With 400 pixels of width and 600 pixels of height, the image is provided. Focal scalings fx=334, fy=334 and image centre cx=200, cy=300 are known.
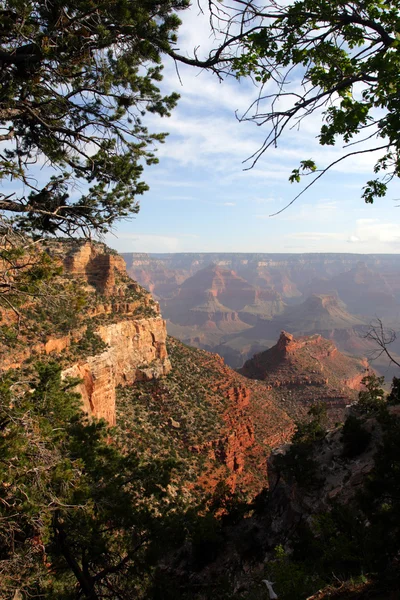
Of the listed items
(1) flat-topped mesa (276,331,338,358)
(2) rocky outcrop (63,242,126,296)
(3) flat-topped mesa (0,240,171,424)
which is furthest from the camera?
(1) flat-topped mesa (276,331,338,358)

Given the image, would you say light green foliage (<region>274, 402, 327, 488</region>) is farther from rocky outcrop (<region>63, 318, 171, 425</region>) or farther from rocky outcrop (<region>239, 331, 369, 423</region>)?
rocky outcrop (<region>239, 331, 369, 423</region>)

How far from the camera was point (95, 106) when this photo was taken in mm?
6668

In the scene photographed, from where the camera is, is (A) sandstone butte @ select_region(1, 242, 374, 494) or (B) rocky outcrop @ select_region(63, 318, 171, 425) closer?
(B) rocky outcrop @ select_region(63, 318, 171, 425)

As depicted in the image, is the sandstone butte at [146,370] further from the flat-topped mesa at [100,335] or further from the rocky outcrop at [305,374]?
the rocky outcrop at [305,374]

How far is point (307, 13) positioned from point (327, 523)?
10545mm

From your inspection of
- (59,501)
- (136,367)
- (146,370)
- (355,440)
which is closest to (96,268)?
(136,367)

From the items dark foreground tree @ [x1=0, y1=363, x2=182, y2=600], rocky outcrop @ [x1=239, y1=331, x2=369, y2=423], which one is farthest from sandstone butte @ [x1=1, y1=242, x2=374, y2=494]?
dark foreground tree @ [x1=0, y1=363, x2=182, y2=600]

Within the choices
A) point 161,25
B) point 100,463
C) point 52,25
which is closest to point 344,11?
point 161,25

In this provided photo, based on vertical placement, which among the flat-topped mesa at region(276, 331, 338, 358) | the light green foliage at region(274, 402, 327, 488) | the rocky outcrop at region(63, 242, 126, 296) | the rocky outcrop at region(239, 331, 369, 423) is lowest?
the rocky outcrop at region(239, 331, 369, 423)

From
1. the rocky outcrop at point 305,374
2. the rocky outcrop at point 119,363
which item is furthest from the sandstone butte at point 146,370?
the rocky outcrop at point 305,374

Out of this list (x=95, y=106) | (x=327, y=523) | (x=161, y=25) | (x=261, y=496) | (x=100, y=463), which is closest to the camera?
(x=161, y=25)

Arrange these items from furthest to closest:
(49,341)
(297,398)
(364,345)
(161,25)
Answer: (364,345)
(297,398)
(49,341)
(161,25)

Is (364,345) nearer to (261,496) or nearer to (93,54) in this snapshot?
(261,496)

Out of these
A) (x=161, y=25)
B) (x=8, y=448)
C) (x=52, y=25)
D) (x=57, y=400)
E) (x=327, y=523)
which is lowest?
(x=327, y=523)
